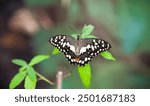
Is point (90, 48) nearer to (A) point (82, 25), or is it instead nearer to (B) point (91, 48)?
(B) point (91, 48)

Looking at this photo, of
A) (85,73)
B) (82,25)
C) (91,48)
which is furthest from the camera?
(82,25)

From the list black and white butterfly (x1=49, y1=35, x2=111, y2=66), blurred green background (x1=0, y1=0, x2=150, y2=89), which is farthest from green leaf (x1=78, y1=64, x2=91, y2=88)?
blurred green background (x1=0, y1=0, x2=150, y2=89)

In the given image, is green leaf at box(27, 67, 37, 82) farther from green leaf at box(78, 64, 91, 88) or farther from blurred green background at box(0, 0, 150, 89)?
blurred green background at box(0, 0, 150, 89)

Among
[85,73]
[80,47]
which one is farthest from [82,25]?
[85,73]

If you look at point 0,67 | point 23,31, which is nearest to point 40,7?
point 23,31

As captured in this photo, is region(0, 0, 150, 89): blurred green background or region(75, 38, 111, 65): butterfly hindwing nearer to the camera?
region(75, 38, 111, 65): butterfly hindwing

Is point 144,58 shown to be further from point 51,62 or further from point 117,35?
point 51,62

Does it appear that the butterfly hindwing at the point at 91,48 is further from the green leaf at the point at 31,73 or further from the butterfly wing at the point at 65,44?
the green leaf at the point at 31,73

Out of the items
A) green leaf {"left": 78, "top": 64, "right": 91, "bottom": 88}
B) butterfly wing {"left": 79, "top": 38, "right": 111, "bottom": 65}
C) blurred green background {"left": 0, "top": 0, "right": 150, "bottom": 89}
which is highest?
blurred green background {"left": 0, "top": 0, "right": 150, "bottom": 89}
